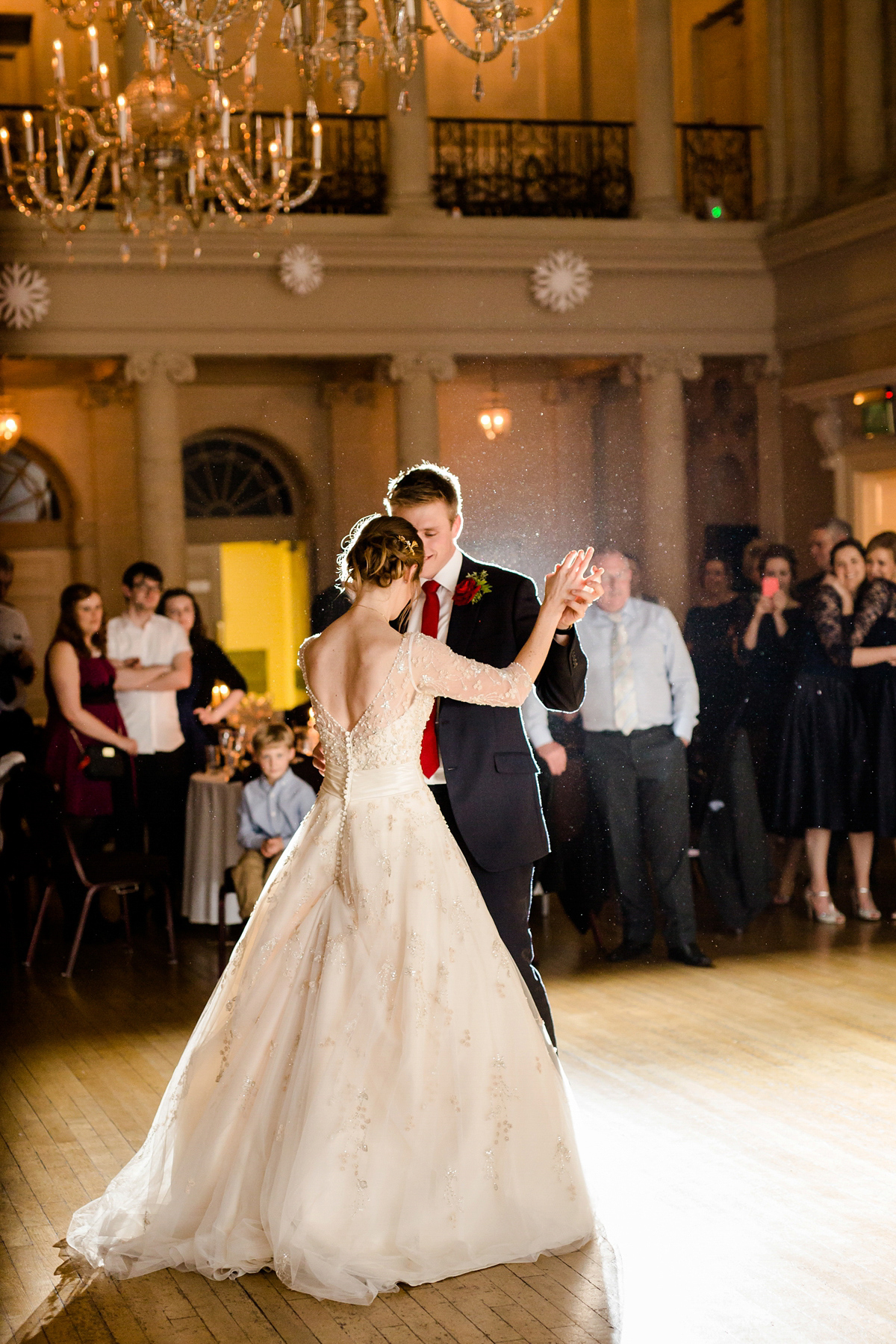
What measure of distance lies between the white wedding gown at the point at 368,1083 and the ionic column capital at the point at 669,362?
7428 millimetres

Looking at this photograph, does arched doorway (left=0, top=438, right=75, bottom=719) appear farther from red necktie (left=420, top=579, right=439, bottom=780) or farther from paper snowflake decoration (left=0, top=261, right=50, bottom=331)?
red necktie (left=420, top=579, right=439, bottom=780)

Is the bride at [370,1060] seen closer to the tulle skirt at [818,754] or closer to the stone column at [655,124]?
the tulle skirt at [818,754]

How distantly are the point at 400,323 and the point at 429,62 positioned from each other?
313cm

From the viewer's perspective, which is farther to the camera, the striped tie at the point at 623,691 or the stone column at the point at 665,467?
the stone column at the point at 665,467

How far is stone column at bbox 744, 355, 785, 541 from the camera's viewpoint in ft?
33.1

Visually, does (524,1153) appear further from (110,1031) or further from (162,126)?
(162,126)

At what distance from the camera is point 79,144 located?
984cm

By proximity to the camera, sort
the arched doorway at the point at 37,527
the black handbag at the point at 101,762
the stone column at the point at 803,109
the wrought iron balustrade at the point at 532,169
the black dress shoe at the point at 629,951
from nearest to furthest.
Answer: the black dress shoe at the point at 629,951 → the black handbag at the point at 101,762 → the stone column at the point at 803,109 → the wrought iron balustrade at the point at 532,169 → the arched doorway at the point at 37,527

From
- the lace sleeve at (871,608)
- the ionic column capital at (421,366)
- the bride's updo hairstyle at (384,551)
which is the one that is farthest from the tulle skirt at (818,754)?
the ionic column capital at (421,366)

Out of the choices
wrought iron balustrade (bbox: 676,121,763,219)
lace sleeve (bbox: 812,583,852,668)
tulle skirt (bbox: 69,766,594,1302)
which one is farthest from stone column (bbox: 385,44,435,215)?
tulle skirt (bbox: 69,766,594,1302)

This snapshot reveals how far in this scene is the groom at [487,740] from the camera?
337cm

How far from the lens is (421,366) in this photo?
32.3 ft

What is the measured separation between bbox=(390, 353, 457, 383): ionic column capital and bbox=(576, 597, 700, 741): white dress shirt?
14.4ft

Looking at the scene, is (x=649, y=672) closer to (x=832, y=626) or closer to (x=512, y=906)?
(x=832, y=626)
